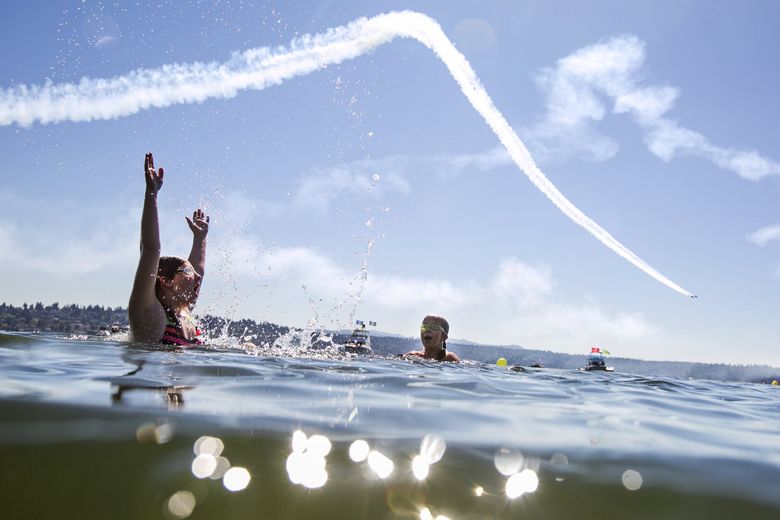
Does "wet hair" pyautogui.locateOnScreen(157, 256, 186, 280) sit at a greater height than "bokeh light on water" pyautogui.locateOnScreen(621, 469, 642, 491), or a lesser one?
greater

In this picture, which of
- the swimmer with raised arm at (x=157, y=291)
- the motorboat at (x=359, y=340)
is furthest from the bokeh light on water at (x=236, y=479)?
the motorboat at (x=359, y=340)

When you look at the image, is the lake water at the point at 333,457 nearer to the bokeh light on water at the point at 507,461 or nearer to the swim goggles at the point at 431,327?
the bokeh light on water at the point at 507,461

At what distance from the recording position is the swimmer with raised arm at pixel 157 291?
7.77 metres

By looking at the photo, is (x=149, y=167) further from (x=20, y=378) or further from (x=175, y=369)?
(x=20, y=378)

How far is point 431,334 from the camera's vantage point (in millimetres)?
15438

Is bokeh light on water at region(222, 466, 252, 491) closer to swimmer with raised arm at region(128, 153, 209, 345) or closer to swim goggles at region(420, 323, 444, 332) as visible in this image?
swimmer with raised arm at region(128, 153, 209, 345)

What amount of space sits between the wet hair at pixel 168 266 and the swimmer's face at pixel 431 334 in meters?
7.90

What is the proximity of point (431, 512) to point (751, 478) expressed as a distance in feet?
6.90

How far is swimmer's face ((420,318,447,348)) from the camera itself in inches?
608

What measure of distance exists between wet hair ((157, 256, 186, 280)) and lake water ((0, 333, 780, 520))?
4.81m

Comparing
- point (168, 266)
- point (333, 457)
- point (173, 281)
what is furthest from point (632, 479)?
point (168, 266)

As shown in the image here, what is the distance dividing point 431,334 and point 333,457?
43.0ft

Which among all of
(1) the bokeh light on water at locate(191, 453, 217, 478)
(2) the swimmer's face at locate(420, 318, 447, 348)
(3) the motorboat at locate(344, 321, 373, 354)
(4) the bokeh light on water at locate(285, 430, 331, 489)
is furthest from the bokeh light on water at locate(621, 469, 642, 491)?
(3) the motorboat at locate(344, 321, 373, 354)

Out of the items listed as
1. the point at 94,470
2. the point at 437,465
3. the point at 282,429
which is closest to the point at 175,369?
the point at 282,429
